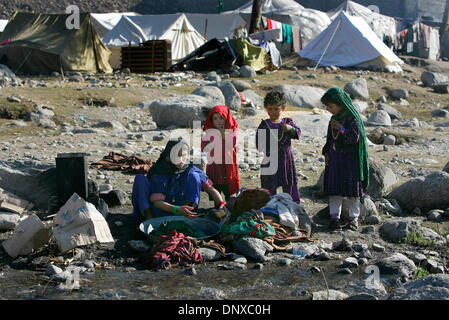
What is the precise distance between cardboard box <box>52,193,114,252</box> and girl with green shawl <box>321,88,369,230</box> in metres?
1.92

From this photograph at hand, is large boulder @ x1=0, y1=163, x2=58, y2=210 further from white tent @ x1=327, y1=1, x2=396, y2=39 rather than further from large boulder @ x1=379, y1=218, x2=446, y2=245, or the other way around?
white tent @ x1=327, y1=1, x2=396, y2=39

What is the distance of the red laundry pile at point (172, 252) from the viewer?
12.8 ft

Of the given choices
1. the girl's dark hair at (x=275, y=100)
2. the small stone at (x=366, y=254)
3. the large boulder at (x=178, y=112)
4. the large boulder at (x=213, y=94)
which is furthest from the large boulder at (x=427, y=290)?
the large boulder at (x=213, y=94)

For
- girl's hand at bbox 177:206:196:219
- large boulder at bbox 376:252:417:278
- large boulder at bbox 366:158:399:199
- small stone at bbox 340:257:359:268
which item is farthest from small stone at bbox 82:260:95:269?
large boulder at bbox 366:158:399:199

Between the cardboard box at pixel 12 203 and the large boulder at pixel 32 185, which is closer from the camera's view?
the cardboard box at pixel 12 203

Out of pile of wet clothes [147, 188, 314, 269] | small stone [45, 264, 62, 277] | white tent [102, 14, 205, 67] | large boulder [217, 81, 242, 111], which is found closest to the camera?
small stone [45, 264, 62, 277]

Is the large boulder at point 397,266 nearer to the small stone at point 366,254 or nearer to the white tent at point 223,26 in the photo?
the small stone at point 366,254

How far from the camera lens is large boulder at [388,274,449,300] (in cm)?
301

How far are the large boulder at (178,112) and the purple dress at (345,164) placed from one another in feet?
16.1

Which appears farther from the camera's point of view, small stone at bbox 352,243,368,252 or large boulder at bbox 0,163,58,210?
large boulder at bbox 0,163,58,210

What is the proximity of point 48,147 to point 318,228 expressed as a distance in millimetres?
4300

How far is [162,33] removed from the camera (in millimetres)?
19719

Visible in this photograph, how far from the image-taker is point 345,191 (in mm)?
4785

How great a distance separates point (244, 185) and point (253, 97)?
6784mm
